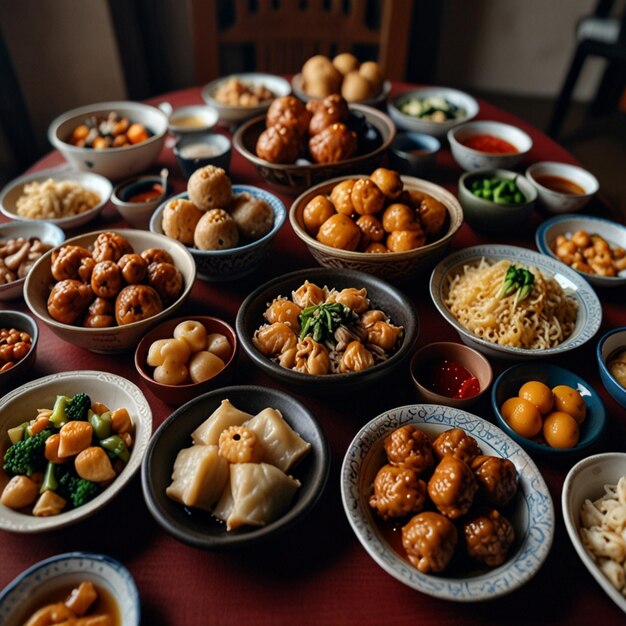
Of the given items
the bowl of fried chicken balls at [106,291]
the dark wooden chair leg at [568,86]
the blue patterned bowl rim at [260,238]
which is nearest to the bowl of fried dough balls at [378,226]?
the blue patterned bowl rim at [260,238]

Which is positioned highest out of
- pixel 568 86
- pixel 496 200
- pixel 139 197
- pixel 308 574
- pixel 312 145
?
pixel 312 145

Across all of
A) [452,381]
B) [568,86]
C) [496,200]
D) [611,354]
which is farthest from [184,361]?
[568,86]

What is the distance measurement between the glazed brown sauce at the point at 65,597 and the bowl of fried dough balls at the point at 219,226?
112 cm

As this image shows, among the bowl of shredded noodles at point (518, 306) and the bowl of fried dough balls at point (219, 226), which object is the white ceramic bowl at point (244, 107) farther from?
the bowl of shredded noodles at point (518, 306)

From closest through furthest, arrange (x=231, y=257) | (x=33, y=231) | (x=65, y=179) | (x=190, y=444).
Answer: (x=190, y=444) < (x=231, y=257) < (x=33, y=231) < (x=65, y=179)

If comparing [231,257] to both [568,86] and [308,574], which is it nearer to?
[308,574]

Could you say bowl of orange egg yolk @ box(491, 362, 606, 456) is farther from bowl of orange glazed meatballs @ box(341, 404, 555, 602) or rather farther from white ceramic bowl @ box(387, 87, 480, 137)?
white ceramic bowl @ box(387, 87, 480, 137)

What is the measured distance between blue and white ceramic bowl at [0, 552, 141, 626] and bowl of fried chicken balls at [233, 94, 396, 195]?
168 cm

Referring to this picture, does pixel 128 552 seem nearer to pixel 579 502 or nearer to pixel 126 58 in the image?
pixel 579 502

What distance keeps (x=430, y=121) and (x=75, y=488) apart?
249 cm

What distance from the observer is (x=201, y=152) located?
254cm

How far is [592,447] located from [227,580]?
1051 millimetres

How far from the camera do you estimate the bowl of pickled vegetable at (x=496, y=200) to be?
6.99ft

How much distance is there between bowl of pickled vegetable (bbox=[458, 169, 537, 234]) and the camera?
2.13 meters
